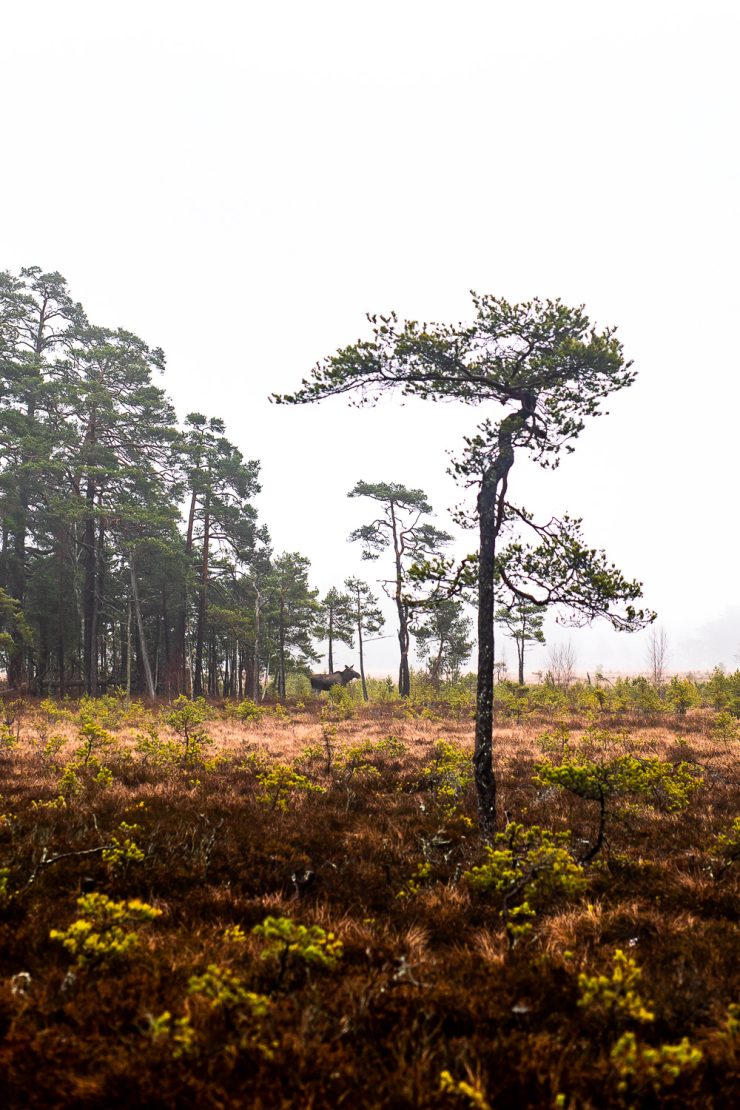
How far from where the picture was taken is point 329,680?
41250 mm

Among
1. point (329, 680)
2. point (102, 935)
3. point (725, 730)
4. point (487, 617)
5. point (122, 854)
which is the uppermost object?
point (487, 617)

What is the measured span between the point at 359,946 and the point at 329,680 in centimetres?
3814

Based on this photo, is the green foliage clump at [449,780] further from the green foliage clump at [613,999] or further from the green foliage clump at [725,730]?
the green foliage clump at [725,730]

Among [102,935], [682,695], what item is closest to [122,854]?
[102,935]

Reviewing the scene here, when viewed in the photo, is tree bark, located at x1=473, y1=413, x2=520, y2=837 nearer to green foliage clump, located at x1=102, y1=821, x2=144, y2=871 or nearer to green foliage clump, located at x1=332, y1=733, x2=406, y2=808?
green foliage clump, located at x1=332, y1=733, x2=406, y2=808

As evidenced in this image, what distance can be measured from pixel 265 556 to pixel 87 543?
494 inches

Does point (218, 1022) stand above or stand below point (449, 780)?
above

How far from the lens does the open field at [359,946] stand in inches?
93.3

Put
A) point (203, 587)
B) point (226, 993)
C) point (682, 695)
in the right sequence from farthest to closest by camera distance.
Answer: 1. point (203, 587)
2. point (682, 695)
3. point (226, 993)

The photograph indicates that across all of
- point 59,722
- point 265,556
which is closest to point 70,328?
point 265,556

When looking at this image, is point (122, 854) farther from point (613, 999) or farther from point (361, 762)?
point (361, 762)

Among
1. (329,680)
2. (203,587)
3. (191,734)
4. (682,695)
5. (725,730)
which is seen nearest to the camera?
(191,734)

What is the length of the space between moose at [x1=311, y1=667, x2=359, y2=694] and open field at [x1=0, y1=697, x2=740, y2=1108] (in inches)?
1261

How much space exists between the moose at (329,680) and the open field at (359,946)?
32028 millimetres
